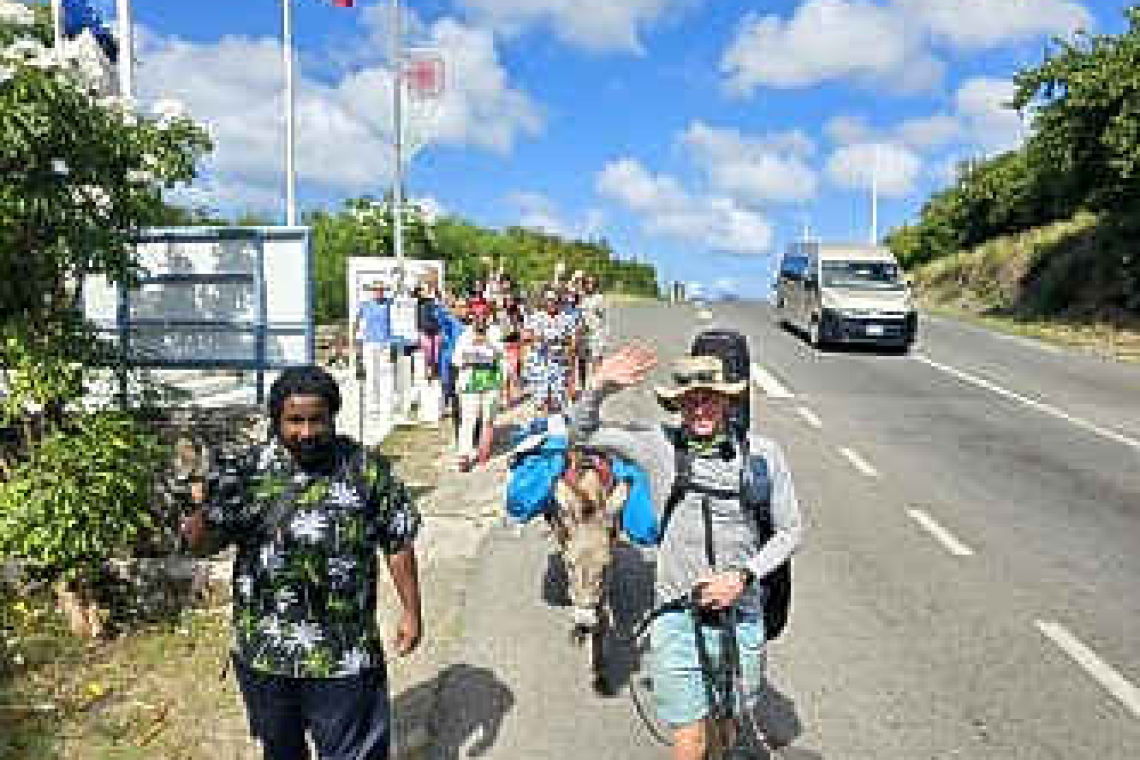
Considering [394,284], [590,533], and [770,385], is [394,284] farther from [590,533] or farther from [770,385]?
[590,533]

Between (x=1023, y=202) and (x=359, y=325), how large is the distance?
132 ft

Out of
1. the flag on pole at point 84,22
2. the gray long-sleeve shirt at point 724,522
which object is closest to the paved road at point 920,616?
the gray long-sleeve shirt at point 724,522

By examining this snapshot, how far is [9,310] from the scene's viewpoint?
22.1 feet

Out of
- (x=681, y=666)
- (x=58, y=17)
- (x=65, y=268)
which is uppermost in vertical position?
(x=58, y=17)

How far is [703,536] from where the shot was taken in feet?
13.1

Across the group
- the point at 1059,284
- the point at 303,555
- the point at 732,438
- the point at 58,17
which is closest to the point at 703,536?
the point at 732,438

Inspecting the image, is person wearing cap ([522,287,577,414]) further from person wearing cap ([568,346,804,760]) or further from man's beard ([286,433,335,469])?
man's beard ([286,433,335,469])

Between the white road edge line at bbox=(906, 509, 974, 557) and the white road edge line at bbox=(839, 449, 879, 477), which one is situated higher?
the white road edge line at bbox=(839, 449, 879, 477)

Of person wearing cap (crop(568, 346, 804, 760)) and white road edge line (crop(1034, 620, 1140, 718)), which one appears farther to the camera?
white road edge line (crop(1034, 620, 1140, 718))

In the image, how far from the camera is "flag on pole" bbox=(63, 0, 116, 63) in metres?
11.3

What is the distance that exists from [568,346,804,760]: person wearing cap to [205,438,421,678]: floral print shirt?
39.2 inches

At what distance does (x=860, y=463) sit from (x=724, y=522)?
902 centimetres

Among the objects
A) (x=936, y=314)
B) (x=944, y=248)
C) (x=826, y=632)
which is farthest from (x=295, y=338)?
(x=944, y=248)

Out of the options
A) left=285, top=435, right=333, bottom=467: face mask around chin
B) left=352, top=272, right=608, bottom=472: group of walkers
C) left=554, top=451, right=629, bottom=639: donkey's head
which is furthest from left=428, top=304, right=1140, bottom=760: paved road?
left=285, top=435, right=333, bottom=467: face mask around chin
